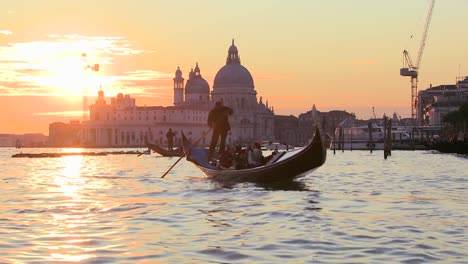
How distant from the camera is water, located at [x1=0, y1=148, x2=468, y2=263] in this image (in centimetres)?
1108

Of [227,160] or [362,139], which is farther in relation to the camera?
[362,139]

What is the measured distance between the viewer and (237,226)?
14242 mm

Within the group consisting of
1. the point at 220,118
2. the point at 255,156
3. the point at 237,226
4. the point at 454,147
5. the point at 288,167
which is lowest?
the point at 237,226

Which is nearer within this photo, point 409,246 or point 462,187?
point 409,246

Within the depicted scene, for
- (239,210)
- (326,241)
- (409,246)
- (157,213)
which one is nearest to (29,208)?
(157,213)

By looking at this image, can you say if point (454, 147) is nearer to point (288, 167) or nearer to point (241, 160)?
point (241, 160)

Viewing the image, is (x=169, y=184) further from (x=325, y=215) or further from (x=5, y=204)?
(x=325, y=215)

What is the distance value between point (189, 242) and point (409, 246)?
2.94 meters

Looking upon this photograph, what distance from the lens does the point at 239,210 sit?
17125mm

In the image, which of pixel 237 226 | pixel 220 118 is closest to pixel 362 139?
pixel 220 118

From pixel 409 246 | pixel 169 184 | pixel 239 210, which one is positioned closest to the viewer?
pixel 409 246

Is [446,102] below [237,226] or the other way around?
the other way around

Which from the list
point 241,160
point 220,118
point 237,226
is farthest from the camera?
point 220,118

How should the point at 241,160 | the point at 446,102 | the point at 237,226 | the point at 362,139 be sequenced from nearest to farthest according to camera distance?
the point at 237,226
the point at 241,160
the point at 362,139
the point at 446,102
